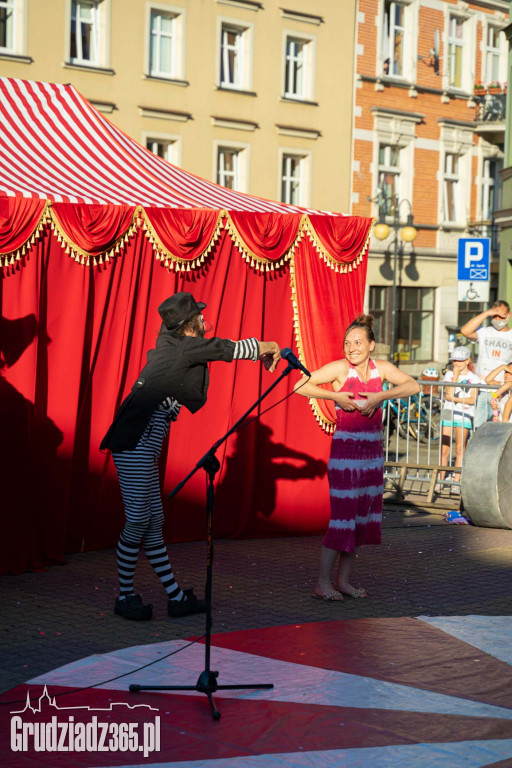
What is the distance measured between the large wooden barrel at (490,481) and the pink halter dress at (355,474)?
2996mm

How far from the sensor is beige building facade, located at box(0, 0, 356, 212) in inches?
1073

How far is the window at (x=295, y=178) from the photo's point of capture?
31.7 meters

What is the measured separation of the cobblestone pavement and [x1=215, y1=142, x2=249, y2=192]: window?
21243mm

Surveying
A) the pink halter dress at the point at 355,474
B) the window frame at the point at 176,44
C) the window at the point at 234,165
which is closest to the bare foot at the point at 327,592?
the pink halter dress at the point at 355,474

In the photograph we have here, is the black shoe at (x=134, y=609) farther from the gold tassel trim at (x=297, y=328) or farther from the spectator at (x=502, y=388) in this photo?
the spectator at (x=502, y=388)

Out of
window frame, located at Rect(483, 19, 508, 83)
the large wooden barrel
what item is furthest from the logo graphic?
window frame, located at Rect(483, 19, 508, 83)

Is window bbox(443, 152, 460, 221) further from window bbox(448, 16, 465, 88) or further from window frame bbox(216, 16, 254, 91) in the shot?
window frame bbox(216, 16, 254, 91)

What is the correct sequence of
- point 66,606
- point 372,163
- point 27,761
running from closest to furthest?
point 27,761 → point 66,606 → point 372,163

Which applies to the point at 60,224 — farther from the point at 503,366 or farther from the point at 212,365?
the point at 503,366

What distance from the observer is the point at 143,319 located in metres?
9.32

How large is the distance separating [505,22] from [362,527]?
107 feet

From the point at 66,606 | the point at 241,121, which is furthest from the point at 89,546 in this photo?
the point at 241,121

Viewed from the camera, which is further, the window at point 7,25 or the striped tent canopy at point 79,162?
the window at point 7,25

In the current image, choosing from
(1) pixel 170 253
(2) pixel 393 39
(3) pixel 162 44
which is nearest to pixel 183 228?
(1) pixel 170 253
